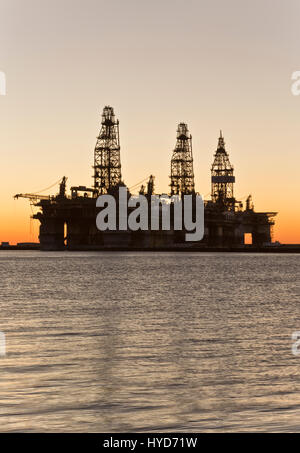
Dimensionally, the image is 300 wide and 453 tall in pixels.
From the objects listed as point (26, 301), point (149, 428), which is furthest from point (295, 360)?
point (26, 301)

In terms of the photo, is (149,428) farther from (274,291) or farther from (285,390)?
(274,291)

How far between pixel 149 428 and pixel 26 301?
1306 inches

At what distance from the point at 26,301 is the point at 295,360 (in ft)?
90.0

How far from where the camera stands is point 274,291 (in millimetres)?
58500

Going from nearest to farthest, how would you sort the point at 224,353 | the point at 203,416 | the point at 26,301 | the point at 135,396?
the point at 203,416 < the point at 135,396 < the point at 224,353 < the point at 26,301

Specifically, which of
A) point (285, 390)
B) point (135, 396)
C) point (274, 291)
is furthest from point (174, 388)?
point (274, 291)

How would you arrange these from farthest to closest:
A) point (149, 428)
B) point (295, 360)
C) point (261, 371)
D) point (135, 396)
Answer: point (295, 360), point (261, 371), point (135, 396), point (149, 428)

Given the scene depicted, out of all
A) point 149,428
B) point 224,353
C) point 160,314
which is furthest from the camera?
point 160,314

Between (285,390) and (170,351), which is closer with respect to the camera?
(285,390)

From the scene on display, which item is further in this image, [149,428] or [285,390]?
[285,390]

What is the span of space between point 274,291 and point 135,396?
43509 millimetres

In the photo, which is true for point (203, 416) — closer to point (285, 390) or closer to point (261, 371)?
point (285, 390)

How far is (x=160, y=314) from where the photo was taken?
37.4 meters
